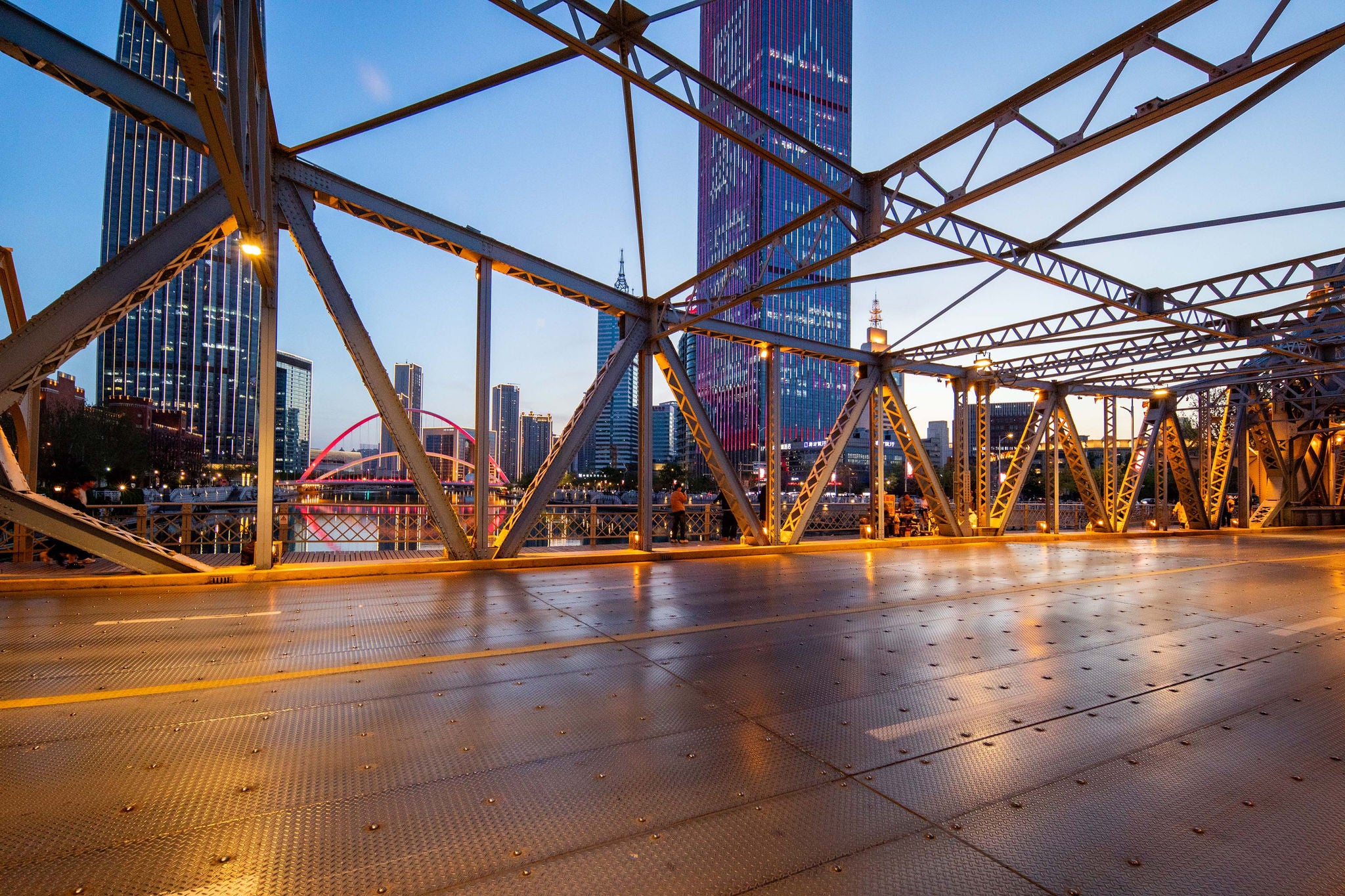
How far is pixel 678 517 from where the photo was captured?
675 inches

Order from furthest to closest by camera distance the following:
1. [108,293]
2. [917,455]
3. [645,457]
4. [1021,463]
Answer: [1021,463]
[917,455]
[645,457]
[108,293]

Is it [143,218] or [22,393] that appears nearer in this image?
[22,393]

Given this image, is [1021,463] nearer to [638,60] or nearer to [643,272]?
[643,272]

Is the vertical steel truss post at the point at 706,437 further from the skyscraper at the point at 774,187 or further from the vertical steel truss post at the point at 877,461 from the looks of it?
the skyscraper at the point at 774,187

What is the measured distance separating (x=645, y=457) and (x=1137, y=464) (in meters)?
21.9

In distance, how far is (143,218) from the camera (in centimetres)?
12144

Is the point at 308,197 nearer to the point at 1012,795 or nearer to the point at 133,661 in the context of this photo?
the point at 133,661

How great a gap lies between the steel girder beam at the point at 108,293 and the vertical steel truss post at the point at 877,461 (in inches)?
638

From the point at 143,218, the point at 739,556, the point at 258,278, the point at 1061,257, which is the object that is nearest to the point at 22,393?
the point at 258,278

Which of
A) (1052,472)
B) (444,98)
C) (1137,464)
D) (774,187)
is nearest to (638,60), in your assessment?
(444,98)

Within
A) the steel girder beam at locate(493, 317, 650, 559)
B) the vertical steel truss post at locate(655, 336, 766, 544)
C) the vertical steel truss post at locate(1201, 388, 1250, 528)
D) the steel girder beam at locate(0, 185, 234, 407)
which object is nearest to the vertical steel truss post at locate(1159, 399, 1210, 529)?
the vertical steel truss post at locate(1201, 388, 1250, 528)

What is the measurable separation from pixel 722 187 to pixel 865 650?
368 feet

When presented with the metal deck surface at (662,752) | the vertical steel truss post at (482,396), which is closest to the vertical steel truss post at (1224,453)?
the metal deck surface at (662,752)

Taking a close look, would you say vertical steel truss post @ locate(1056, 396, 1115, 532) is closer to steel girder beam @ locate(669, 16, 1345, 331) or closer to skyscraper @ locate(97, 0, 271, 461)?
steel girder beam @ locate(669, 16, 1345, 331)
